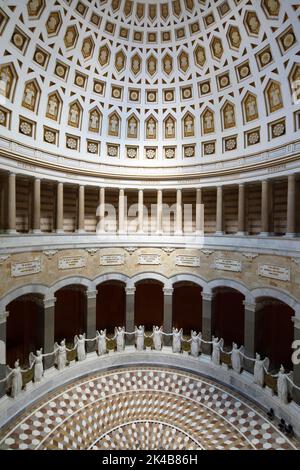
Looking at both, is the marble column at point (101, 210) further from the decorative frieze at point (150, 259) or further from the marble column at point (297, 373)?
the marble column at point (297, 373)

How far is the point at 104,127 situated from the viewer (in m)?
13.5

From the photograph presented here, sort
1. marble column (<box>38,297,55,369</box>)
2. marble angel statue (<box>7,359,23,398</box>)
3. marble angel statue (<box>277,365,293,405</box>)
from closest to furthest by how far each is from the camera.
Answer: marble angel statue (<box>277,365,293,405</box>) < marble angel statue (<box>7,359,23,398</box>) < marble column (<box>38,297,55,369</box>)

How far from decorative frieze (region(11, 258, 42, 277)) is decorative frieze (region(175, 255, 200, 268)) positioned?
6624 millimetres

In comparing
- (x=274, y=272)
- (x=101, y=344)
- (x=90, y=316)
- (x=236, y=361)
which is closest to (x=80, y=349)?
(x=101, y=344)

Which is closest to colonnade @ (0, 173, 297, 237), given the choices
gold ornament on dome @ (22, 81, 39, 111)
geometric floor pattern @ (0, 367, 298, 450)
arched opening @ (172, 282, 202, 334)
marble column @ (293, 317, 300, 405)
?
gold ornament on dome @ (22, 81, 39, 111)

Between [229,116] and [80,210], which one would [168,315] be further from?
[229,116]

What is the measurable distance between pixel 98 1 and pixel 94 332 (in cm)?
1448

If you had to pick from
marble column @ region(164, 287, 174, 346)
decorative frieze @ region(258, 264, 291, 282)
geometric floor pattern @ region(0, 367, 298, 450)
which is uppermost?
decorative frieze @ region(258, 264, 291, 282)

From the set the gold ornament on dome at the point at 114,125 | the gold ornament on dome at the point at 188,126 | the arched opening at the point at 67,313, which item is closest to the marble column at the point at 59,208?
the arched opening at the point at 67,313

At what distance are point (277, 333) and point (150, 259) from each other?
7006 millimetres

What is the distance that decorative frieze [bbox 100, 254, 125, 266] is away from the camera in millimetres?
13227

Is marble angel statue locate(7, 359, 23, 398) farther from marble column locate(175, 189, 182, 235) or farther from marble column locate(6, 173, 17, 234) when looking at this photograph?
marble column locate(175, 189, 182, 235)

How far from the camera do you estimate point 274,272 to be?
33.7 ft
